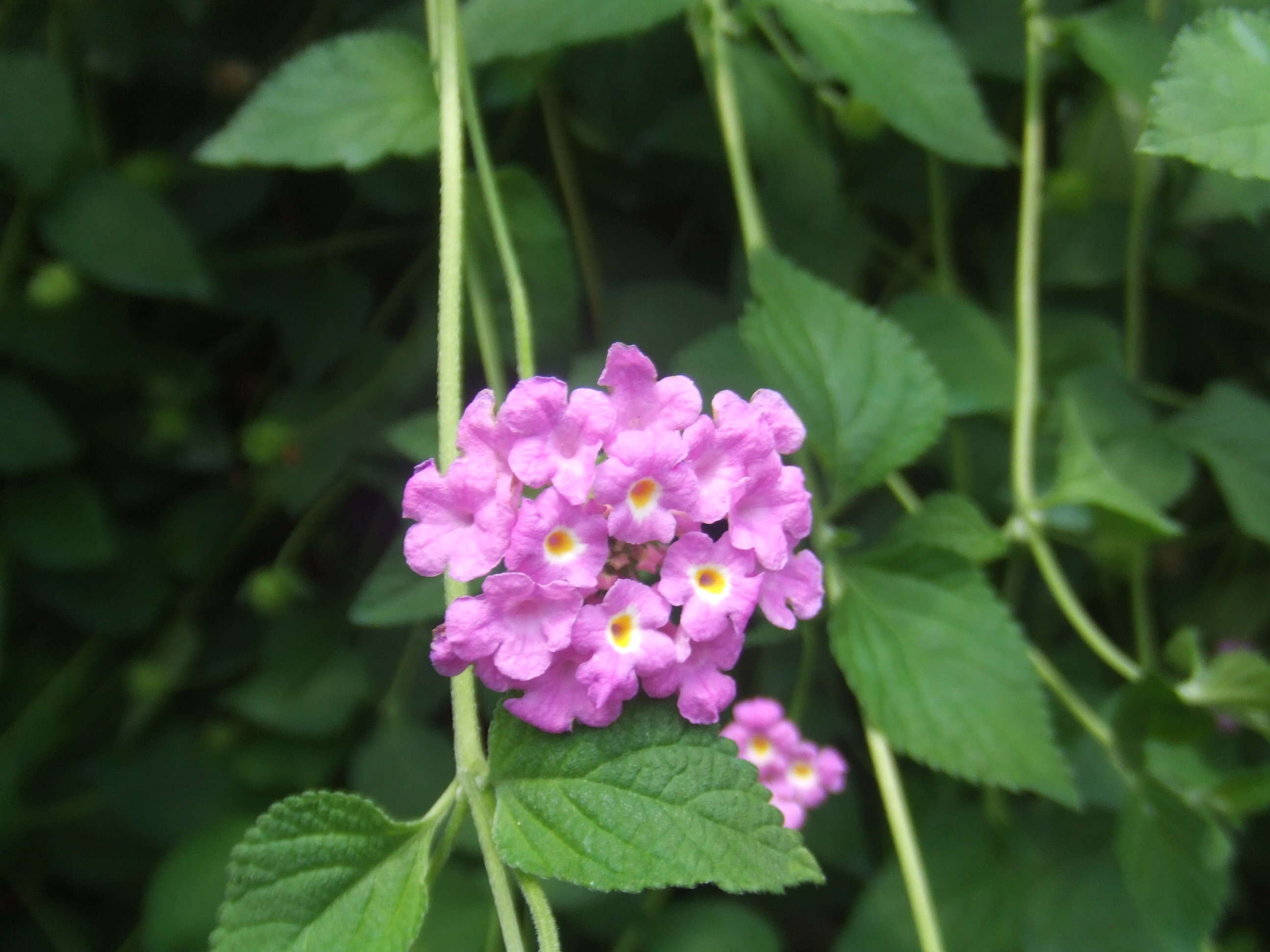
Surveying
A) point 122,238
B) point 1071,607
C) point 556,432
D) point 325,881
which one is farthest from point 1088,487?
point 122,238

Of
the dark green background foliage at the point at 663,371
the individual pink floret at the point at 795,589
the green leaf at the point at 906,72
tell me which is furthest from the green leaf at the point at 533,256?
the individual pink floret at the point at 795,589

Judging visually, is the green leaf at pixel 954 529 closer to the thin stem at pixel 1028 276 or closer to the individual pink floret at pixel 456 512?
the thin stem at pixel 1028 276

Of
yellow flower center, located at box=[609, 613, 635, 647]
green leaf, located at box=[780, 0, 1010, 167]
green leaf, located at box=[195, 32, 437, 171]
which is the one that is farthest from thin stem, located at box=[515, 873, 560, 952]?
green leaf, located at box=[780, 0, 1010, 167]

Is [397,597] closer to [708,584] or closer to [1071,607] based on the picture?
[708,584]

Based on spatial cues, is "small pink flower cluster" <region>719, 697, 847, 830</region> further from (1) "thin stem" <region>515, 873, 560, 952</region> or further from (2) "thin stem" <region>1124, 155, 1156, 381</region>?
(2) "thin stem" <region>1124, 155, 1156, 381</region>

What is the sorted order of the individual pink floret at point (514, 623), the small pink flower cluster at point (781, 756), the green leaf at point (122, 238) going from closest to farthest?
the individual pink floret at point (514, 623) < the small pink flower cluster at point (781, 756) < the green leaf at point (122, 238)

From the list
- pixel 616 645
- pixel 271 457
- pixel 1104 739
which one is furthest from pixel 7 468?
pixel 1104 739

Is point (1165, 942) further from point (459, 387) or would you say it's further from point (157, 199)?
point (157, 199)
